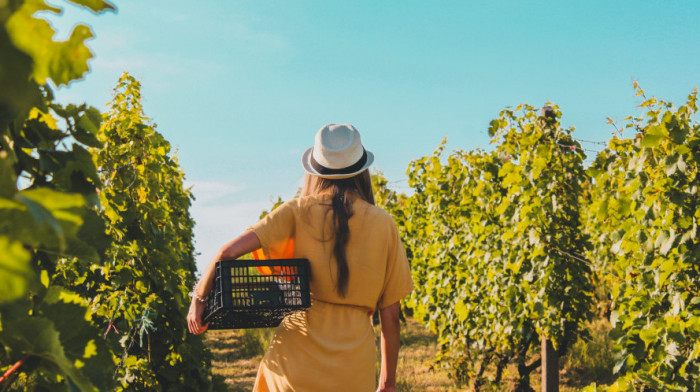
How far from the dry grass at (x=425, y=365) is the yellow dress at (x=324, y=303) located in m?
3.34

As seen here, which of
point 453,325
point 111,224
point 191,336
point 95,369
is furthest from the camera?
point 453,325

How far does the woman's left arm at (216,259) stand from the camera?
7.18 feet

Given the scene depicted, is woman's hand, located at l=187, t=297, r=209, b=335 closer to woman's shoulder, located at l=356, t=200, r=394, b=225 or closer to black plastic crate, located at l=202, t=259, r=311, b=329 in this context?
black plastic crate, located at l=202, t=259, r=311, b=329

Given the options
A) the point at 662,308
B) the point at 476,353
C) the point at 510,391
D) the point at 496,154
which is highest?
the point at 496,154

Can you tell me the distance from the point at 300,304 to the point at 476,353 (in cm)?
484

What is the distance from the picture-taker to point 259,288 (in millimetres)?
2324

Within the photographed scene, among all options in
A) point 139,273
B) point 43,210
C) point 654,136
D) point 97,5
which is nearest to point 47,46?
point 97,5

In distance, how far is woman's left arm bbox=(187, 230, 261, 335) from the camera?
7.18 feet

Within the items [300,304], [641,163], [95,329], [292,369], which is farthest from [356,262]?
[641,163]

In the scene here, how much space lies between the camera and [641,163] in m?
3.42

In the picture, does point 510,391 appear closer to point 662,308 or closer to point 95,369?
point 662,308

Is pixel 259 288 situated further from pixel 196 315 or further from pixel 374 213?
pixel 374 213

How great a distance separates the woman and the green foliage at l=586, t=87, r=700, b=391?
1642 mm

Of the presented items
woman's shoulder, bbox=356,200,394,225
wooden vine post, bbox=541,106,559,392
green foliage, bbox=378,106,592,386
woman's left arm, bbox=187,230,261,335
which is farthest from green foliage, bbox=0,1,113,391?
wooden vine post, bbox=541,106,559,392
